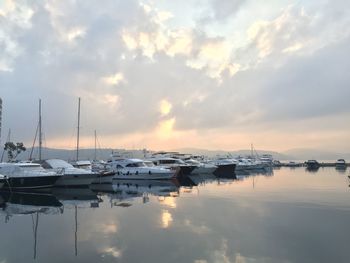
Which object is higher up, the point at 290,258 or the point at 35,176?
the point at 35,176

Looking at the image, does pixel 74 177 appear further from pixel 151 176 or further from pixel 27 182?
pixel 151 176

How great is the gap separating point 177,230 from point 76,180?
2399 cm

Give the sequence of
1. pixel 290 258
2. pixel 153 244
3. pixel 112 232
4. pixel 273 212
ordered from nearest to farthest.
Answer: pixel 290 258, pixel 153 244, pixel 112 232, pixel 273 212

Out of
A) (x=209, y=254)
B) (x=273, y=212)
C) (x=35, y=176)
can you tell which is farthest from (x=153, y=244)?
(x=35, y=176)

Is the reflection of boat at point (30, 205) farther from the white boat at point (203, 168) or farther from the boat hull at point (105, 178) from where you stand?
the white boat at point (203, 168)

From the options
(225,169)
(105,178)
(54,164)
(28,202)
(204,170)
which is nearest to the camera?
(28,202)

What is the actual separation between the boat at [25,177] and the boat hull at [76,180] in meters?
1.56

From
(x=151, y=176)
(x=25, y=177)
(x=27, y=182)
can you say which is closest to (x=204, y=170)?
(x=151, y=176)

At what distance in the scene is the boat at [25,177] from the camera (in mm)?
35438

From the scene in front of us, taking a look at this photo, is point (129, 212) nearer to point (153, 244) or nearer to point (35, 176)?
point (153, 244)

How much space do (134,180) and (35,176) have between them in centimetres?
1553

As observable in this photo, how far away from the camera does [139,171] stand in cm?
4931

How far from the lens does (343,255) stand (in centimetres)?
1349

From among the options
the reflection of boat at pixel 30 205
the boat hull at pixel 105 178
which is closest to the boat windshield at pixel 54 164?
the boat hull at pixel 105 178
